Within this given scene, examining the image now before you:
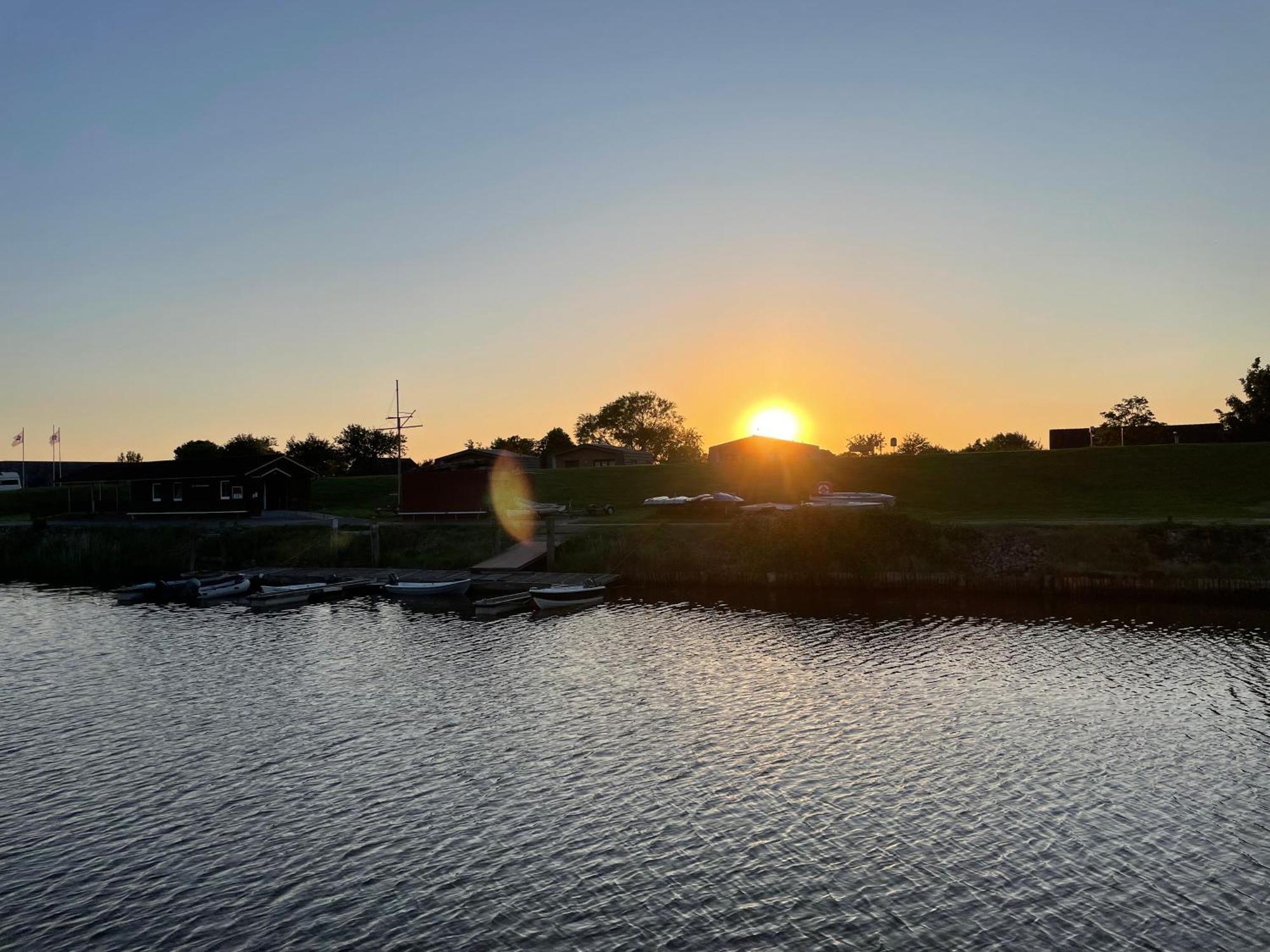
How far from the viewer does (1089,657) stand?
38312 millimetres

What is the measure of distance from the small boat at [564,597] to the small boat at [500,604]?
1425 millimetres

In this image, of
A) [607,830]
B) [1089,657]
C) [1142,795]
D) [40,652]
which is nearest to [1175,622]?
[1089,657]

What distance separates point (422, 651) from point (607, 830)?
23903 mm

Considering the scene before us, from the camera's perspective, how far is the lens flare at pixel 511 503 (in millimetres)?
73125

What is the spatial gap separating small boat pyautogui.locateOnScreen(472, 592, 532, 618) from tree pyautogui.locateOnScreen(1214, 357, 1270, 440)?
9957 centimetres

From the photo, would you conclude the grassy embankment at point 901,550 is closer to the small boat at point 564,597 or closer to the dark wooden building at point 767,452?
the small boat at point 564,597

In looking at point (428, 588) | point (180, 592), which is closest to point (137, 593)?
point (180, 592)

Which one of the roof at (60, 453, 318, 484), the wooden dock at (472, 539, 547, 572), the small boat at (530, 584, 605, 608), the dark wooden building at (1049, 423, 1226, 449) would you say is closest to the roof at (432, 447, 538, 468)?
the roof at (60, 453, 318, 484)

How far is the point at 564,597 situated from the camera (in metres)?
55.4

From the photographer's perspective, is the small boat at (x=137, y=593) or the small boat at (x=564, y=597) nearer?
the small boat at (x=564, y=597)

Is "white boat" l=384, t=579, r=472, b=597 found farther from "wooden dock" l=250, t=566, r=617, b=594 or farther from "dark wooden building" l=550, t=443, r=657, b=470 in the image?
"dark wooden building" l=550, t=443, r=657, b=470

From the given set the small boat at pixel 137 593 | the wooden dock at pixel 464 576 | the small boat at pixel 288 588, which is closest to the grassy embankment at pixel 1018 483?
the wooden dock at pixel 464 576

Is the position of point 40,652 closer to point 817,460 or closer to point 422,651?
point 422,651

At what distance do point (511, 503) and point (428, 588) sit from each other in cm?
1961
